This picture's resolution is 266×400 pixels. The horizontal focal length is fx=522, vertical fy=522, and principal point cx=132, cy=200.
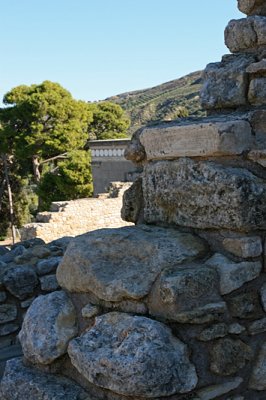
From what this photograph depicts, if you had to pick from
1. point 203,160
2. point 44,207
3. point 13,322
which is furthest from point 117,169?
point 203,160

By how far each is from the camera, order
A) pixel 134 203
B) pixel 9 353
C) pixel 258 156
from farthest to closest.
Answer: pixel 9 353 < pixel 134 203 < pixel 258 156

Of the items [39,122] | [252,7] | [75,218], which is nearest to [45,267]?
[252,7]

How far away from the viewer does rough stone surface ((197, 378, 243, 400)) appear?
156 cm

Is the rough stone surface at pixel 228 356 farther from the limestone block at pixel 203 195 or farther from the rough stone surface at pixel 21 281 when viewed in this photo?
the rough stone surface at pixel 21 281

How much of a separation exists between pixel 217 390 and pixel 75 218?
10.4m

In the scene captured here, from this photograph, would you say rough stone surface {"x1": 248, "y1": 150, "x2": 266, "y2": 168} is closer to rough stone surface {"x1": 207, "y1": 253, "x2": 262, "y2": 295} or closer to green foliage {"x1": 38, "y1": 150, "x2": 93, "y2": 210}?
rough stone surface {"x1": 207, "y1": 253, "x2": 262, "y2": 295}

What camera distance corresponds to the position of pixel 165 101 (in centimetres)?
4094

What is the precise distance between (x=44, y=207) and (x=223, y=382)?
19.5m

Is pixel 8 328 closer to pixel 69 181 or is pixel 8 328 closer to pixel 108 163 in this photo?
pixel 108 163

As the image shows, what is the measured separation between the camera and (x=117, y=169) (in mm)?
17984

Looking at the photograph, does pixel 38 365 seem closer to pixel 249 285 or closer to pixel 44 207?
pixel 249 285

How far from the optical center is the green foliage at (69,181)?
1948 cm

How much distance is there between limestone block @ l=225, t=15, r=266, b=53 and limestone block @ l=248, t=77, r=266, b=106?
0.19 metres

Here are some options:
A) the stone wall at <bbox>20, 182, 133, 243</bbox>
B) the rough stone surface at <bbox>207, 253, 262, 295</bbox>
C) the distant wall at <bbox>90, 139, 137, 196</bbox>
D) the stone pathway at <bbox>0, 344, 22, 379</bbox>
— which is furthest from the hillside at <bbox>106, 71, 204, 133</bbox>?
the rough stone surface at <bbox>207, 253, 262, 295</bbox>
